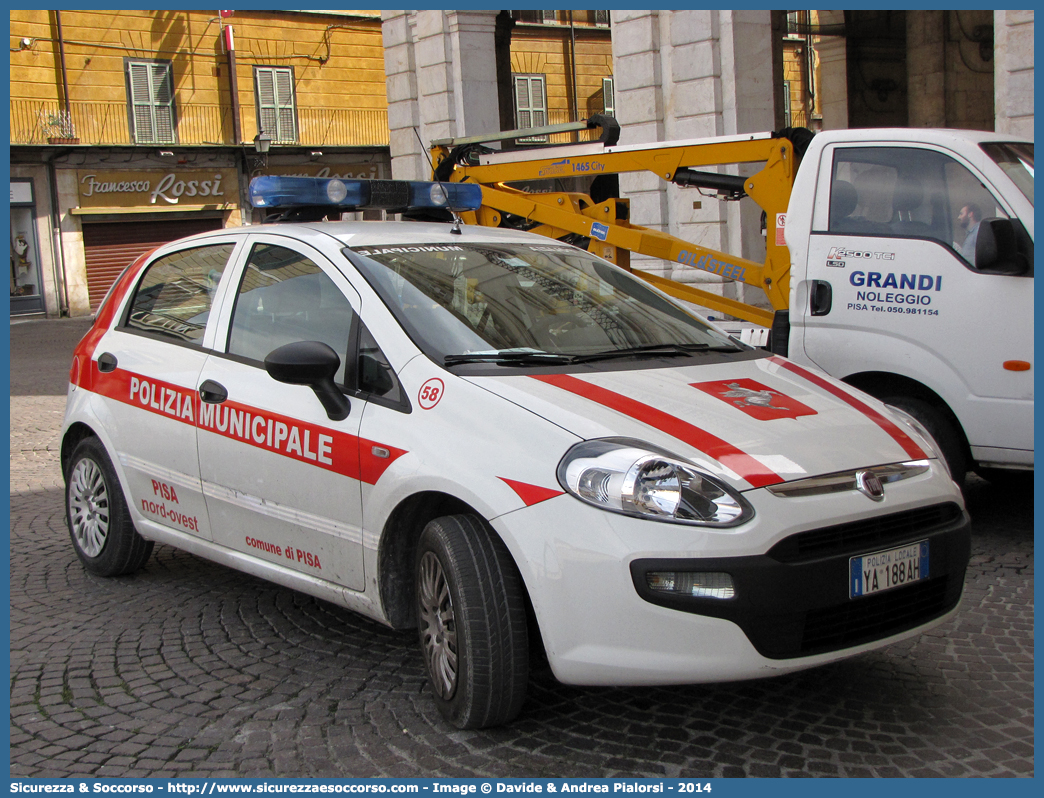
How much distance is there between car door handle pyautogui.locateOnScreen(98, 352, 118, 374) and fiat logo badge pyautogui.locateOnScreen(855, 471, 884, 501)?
3430 mm

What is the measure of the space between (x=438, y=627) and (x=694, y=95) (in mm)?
12434

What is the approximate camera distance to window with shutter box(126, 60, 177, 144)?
3077 cm

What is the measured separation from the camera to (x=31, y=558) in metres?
5.91

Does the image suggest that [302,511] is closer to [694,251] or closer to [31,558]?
[31,558]

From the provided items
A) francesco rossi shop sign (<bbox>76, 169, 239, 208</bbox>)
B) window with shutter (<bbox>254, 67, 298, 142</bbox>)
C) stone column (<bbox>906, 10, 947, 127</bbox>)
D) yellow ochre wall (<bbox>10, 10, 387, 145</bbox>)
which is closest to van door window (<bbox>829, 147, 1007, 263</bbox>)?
stone column (<bbox>906, 10, 947, 127</bbox>)

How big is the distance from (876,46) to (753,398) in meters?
20.1

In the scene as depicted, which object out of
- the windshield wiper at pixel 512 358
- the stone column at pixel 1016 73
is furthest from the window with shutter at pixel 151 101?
the windshield wiper at pixel 512 358

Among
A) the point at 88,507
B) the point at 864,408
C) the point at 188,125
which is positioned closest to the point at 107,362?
the point at 88,507

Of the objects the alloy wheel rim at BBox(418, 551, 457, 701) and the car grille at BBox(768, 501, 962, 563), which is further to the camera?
the alloy wheel rim at BBox(418, 551, 457, 701)

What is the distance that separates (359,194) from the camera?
5238 mm

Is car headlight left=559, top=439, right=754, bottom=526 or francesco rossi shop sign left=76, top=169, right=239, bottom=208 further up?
francesco rossi shop sign left=76, top=169, right=239, bottom=208

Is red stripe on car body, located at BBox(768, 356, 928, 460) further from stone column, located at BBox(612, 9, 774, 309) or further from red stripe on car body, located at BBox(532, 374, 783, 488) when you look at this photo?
stone column, located at BBox(612, 9, 774, 309)

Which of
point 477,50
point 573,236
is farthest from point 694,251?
point 477,50

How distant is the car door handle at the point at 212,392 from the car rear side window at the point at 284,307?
15 centimetres
